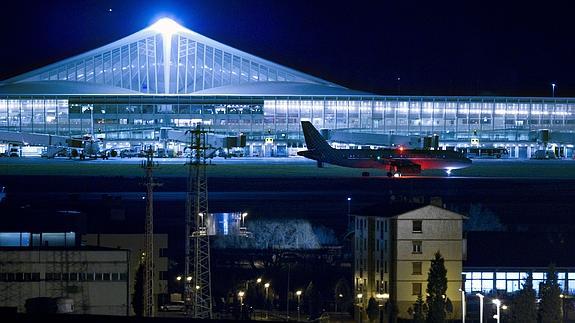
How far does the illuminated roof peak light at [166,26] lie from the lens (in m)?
120

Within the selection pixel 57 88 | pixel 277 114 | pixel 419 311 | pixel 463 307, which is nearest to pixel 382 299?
pixel 463 307

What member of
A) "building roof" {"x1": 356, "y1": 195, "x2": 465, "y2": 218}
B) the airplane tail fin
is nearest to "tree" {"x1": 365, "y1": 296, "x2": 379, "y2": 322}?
"building roof" {"x1": 356, "y1": 195, "x2": 465, "y2": 218}

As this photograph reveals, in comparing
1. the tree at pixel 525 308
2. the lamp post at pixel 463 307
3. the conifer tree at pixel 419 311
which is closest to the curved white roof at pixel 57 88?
the lamp post at pixel 463 307

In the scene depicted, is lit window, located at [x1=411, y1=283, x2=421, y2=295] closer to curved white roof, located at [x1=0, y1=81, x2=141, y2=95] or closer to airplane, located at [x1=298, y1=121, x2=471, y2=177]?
airplane, located at [x1=298, y1=121, x2=471, y2=177]

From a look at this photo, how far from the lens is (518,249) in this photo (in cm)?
3706

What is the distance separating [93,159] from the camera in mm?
90688

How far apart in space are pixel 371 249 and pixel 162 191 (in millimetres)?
19999

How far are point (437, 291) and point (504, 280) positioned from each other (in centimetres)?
579

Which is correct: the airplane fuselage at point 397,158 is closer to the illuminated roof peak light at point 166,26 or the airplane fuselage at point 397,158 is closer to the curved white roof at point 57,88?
the curved white roof at point 57,88

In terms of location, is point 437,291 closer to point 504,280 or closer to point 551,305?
point 551,305

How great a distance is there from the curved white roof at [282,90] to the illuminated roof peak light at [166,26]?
8.53m

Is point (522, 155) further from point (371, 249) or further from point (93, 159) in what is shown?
point (371, 249)

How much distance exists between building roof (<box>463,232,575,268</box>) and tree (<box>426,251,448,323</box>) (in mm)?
3765

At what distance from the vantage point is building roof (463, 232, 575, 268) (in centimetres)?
3522
